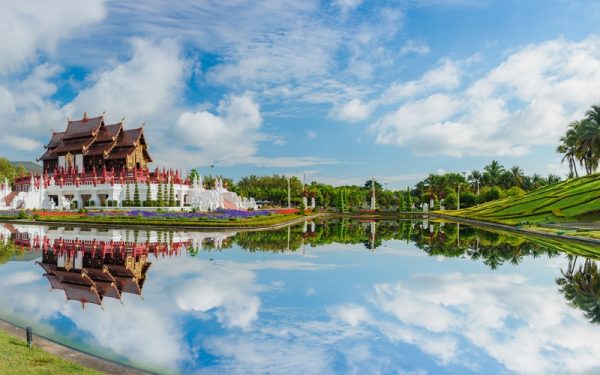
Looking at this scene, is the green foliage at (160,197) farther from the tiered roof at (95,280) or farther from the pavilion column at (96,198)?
the tiered roof at (95,280)

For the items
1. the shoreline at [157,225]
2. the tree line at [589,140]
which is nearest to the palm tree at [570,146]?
the tree line at [589,140]

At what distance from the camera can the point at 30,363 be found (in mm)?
6488

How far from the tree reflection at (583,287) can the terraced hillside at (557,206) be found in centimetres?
1932

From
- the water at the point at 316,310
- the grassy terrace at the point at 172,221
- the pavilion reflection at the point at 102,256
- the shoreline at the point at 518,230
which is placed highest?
the grassy terrace at the point at 172,221

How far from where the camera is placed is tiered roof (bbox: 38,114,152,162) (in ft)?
174

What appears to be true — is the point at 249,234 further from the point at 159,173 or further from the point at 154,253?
the point at 159,173

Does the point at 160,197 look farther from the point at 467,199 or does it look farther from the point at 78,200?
the point at 467,199

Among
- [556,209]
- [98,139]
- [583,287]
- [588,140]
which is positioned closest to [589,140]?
[588,140]

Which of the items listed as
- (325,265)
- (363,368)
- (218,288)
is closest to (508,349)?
(363,368)

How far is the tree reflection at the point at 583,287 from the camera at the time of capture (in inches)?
416

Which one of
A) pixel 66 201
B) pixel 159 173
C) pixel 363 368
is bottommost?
pixel 363 368

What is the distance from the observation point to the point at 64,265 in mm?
15602

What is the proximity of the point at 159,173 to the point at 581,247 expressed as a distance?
39.0 metres

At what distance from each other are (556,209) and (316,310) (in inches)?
1284
